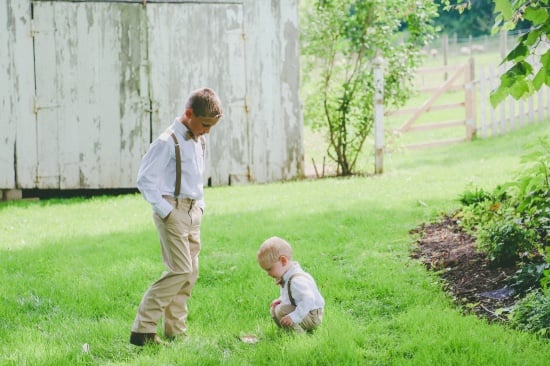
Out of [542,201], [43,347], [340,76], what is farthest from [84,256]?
[340,76]

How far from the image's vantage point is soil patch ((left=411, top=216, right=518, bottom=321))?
569cm

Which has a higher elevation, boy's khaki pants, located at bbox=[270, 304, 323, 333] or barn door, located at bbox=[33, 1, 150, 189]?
barn door, located at bbox=[33, 1, 150, 189]

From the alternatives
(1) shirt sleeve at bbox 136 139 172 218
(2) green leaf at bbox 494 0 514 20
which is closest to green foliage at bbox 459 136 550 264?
(2) green leaf at bbox 494 0 514 20

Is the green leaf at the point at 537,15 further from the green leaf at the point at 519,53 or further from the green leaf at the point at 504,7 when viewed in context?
the green leaf at the point at 504,7

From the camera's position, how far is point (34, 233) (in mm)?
9117

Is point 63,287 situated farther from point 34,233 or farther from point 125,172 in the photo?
point 125,172

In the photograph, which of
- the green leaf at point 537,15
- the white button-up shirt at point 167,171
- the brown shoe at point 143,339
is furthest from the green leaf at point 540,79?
the brown shoe at point 143,339

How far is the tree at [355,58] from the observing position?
13344mm

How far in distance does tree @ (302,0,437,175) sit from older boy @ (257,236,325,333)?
827 centimetres

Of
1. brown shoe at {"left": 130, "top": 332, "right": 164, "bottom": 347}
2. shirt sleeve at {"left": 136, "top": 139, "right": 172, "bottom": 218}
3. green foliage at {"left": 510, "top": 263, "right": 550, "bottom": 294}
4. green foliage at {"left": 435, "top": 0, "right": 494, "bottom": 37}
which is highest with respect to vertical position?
green foliage at {"left": 435, "top": 0, "right": 494, "bottom": 37}

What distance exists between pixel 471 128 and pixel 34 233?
1112 centimetres

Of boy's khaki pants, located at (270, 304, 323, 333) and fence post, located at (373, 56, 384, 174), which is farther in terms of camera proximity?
fence post, located at (373, 56, 384, 174)

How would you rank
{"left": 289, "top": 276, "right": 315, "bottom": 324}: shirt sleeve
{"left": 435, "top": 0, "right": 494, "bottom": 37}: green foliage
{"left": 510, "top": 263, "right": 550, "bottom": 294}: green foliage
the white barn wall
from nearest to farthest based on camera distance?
{"left": 289, "top": 276, "right": 315, "bottom": 324}: shirt sleeve → {"left": 510, "top": 263, "right": 550, "bottom": 294}: green foliage → the white barn wall → {"left": 435, "top": 0, "right": 494, "bottom": 37}: green foliage

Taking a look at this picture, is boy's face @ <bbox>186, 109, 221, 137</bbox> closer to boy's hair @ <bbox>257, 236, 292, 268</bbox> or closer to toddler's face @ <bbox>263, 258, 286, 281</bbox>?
boy's hair @ <bbox>257, 236, 292, 268</bbox>
